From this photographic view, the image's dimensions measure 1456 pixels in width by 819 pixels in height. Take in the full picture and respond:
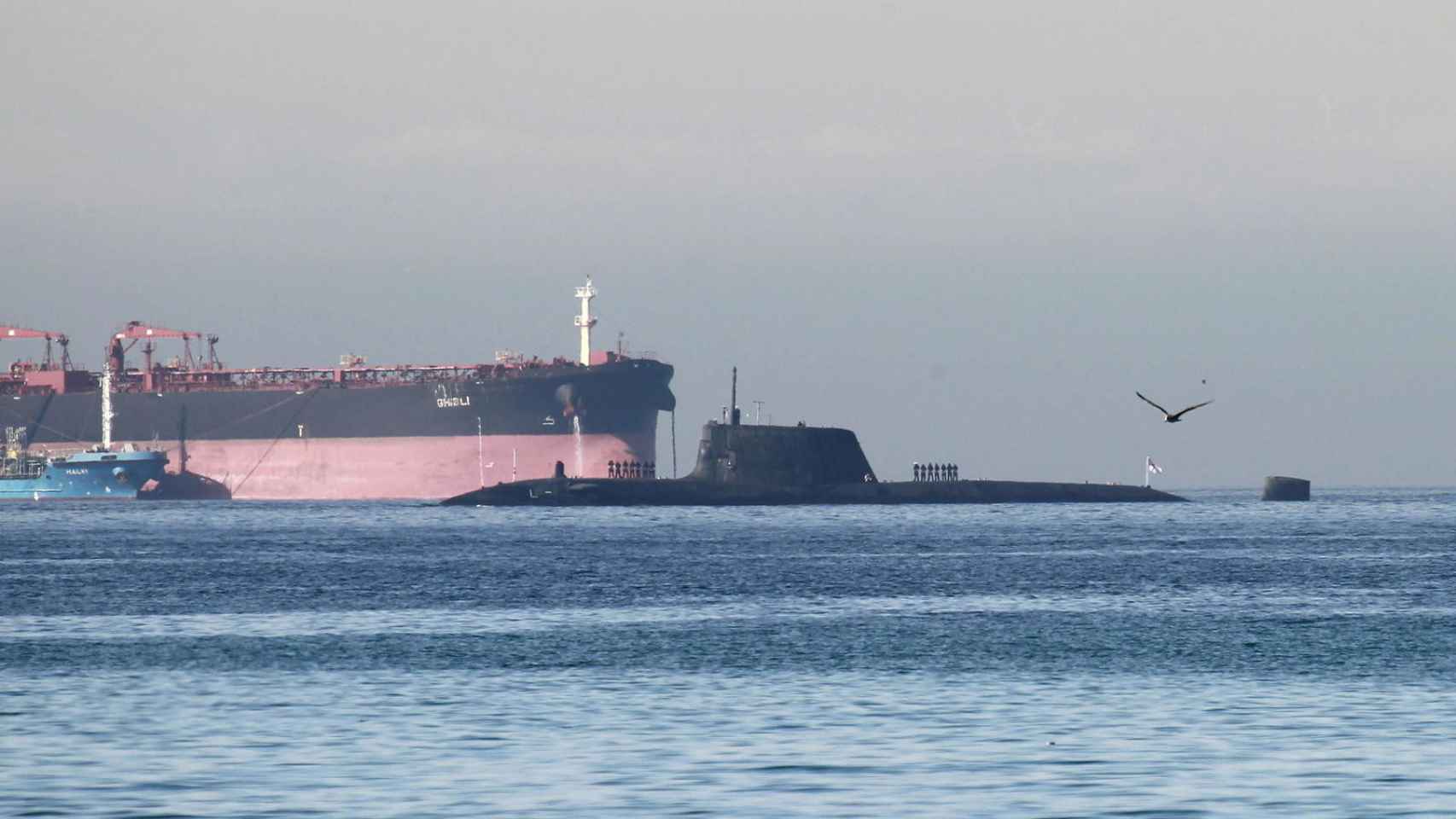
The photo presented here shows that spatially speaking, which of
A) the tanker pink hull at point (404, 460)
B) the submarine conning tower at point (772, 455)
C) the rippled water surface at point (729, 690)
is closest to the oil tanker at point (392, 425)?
the tanker pink hull at point (404, 460)

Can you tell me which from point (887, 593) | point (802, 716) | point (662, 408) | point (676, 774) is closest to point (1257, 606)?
point (887, 593)

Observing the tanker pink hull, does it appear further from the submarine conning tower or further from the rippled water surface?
the rippled water surface

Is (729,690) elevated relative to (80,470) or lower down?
lower down

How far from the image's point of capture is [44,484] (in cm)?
14125

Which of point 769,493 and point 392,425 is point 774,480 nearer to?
point 769,493

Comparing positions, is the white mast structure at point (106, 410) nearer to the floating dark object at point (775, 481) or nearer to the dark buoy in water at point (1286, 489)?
the floating dark object at point (775, 481)

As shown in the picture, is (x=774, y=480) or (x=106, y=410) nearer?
(x=774, y=480)

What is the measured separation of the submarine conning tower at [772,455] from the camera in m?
92.8

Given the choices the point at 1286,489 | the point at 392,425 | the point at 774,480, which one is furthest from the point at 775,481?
the point at 1286,489

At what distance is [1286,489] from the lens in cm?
14225

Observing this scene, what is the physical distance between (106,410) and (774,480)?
57.7 metres

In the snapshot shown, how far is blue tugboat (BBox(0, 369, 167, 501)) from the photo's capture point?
433 feet

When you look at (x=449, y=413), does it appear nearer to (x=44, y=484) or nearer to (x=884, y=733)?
(x=44, y=484)

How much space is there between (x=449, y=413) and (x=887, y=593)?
269 feet
